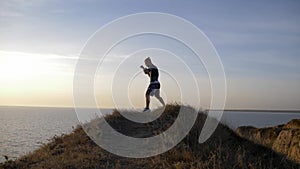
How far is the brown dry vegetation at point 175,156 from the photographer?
935cm

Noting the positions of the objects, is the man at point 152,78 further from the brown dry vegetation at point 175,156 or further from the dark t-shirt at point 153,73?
the brown dry vegetation at point 175,156

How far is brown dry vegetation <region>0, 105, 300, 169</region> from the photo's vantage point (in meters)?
9.35

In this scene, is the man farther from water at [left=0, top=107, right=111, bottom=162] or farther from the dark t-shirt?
water at [left=0, top=107, right=111, bottom=162]

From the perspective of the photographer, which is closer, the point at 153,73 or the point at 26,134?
the point at 153,73

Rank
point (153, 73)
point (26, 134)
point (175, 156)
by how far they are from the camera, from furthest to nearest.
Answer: point (26, 134)
point (153, 73)
point (175, 156)

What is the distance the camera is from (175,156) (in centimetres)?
988

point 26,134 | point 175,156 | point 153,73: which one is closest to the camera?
point 175,156

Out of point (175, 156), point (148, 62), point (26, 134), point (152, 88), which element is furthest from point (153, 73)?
point (26, 134)

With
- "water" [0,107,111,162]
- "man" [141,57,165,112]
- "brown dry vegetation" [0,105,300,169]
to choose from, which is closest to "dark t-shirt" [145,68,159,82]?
"man" [141,57,165,112]

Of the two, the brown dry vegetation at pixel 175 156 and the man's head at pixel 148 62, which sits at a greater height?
the man's head at pixel 148 62

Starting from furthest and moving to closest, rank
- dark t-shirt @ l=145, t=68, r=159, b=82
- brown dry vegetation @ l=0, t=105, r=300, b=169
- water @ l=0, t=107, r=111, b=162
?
water @ l=0, t=107, r=111, b=162 → dark t-shirt @ l=145, t=68, r=159, b=82 → brown dry vegetation @ l=0, t=105, r=300, b=169

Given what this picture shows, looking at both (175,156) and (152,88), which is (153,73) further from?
(175,156)

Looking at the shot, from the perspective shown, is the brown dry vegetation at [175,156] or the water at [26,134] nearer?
the brown dry vegetation at [175,156]

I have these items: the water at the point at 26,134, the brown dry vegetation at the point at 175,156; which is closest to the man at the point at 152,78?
the brown dry vegetation at the point at 175,156
